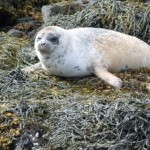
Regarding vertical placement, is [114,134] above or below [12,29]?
above

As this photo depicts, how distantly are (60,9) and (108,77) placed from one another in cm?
381

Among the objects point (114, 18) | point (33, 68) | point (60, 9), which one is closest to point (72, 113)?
point (33, 68)

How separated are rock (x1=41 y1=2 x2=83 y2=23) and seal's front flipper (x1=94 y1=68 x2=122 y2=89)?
11.1 ft

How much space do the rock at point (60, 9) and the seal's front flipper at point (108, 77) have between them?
3376 millimetres

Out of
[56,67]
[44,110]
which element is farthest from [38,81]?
[44,110]

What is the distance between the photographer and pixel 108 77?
372 inches

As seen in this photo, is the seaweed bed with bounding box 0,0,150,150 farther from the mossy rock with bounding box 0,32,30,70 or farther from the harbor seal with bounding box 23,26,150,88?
the mossy rock with bounding box 0,32,30,70

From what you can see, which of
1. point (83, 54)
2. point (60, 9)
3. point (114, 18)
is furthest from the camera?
point (60, 9)

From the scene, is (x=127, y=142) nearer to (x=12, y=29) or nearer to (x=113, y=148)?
(x=113, y=148)

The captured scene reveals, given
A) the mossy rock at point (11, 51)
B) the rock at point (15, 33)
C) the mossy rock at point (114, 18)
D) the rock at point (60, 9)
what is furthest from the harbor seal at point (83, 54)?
the rock at point (60, 9)

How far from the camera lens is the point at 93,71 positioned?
974cm

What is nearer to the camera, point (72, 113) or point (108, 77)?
point (72, 113)

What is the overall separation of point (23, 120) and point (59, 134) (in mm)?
543

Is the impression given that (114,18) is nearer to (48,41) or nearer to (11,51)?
(11,51)
